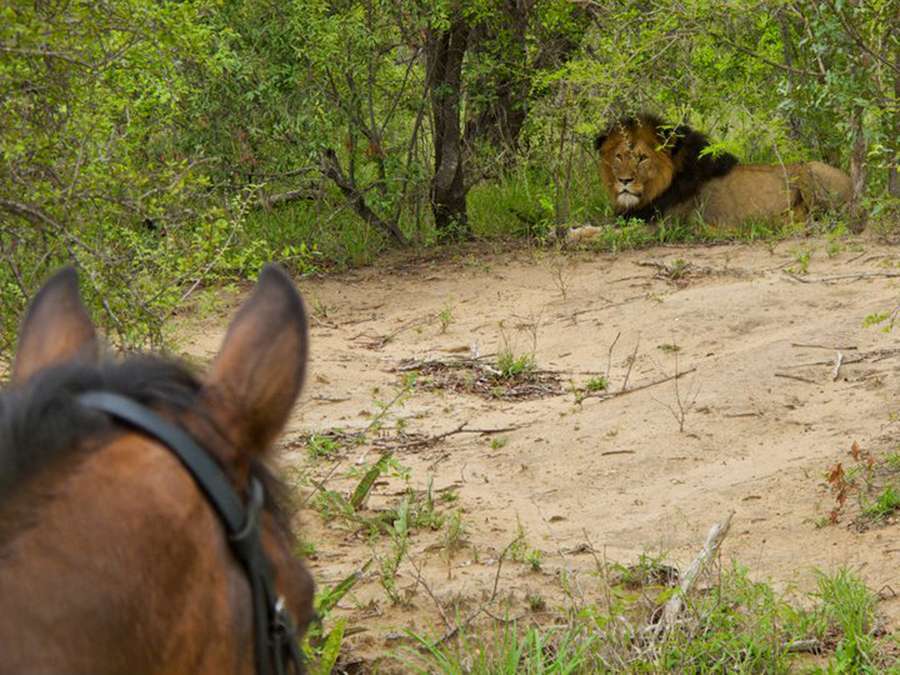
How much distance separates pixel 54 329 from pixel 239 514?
20.8 inches

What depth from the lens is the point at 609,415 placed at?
7.08 m

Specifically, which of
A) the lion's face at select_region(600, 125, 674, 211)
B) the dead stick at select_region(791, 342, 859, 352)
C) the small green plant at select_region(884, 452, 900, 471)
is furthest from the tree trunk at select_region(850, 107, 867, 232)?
the small green plant at select_region(884, 452, 900, 471)

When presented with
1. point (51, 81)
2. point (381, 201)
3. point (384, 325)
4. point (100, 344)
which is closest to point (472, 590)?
point (51, 81)

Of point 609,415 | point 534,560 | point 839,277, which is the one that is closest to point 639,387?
point 609,415

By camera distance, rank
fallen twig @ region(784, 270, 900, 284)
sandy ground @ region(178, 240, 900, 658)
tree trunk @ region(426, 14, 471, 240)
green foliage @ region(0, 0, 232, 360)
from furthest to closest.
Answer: tree trunk @ region(426, 14, 471, 240) → fallen twig @ region(784, 270, 900, 284) → sandy ground @ region(178, 240, 900, 658) → green foliage @ region(0, 0, 232, 360)

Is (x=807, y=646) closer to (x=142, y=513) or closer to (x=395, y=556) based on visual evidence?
(x=395, y=556)

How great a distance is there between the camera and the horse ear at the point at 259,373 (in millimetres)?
1782

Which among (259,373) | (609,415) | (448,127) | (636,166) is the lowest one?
(609,415)

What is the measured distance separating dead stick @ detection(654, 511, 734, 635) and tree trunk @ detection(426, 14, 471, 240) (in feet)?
23.8

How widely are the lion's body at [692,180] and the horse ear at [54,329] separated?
9137 mm

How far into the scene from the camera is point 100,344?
6.77 ft

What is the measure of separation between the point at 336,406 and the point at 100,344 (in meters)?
5.45

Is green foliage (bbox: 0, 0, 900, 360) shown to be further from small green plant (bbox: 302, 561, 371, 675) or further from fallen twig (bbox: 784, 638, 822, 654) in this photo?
fallen twig (bbox: 784, 638, 822, 654)

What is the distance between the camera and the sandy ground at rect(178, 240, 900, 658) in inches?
197
